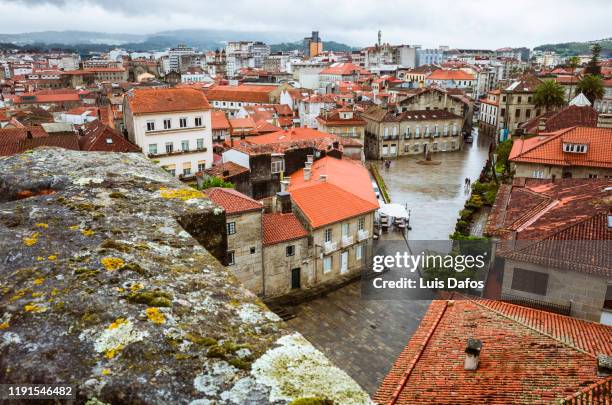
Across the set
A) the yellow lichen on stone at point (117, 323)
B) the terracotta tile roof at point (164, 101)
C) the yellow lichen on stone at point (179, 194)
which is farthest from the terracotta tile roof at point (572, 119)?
the yellow lichen on stone at point (117, 323)

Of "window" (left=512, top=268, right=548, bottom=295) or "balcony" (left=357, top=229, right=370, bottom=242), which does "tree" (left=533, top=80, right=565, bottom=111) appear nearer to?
"balcony" (left=357, top=229, right=370, bottom=242)

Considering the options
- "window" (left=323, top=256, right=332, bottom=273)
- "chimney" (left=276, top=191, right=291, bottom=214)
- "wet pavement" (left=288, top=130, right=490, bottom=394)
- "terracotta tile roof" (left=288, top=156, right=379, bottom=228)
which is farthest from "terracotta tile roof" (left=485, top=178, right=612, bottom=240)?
"chimney" (left=276, top=191, right=291, bottom=214)

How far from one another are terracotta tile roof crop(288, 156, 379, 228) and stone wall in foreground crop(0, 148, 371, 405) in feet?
78.7

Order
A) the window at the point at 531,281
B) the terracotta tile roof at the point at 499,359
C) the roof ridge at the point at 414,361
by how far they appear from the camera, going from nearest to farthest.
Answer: the terracotta tile roof at the point at 499,359 < the roof ridge at the point at 414,361 < the window at the point at 531,281

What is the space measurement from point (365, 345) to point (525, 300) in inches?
316

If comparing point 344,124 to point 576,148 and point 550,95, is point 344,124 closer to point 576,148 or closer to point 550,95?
point 550,95

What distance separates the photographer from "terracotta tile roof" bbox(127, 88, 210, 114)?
38594mm

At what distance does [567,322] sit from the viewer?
15.6m

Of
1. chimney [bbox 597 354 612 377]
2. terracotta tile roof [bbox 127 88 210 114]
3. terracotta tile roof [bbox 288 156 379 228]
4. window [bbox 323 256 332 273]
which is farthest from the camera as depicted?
terracotta tile roof [bbox 127 88 210 114]

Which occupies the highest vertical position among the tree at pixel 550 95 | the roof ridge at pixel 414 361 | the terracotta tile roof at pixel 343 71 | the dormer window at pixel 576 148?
the terracotta tile roof at pixel 343 71

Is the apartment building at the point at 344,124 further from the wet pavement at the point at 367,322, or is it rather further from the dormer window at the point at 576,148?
the dormer window at the point at 576,148

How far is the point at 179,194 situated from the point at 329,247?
81.0 feet

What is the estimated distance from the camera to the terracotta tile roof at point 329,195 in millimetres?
29344

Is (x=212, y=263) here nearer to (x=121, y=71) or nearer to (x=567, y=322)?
(x=567, y=322)
